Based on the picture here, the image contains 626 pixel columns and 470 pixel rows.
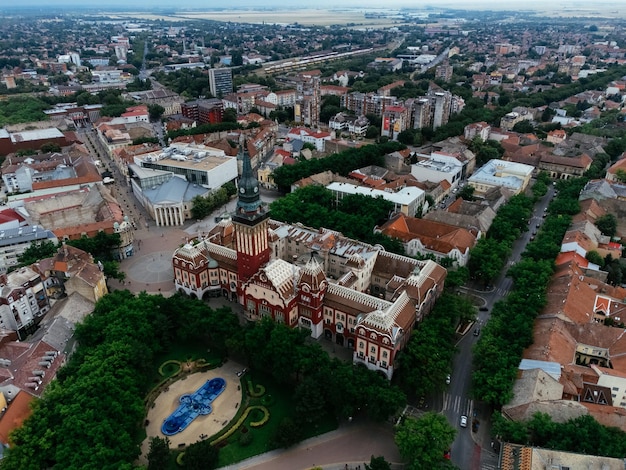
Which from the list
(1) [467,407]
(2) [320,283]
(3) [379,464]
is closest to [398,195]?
(2) [320,283]

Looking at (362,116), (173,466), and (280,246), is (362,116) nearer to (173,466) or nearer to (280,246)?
(280,246)

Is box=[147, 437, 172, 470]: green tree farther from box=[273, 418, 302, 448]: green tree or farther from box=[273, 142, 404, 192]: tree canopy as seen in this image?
box=[273, 142, 404, 192]: tree canopy

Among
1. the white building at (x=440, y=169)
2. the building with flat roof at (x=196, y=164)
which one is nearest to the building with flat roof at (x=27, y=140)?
the building with flat roof at (x=196, y=164)

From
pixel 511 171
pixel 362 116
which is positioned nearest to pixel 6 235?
pixel 511 171

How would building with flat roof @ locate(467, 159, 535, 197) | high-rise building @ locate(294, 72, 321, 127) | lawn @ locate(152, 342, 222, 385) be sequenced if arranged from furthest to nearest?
high-rise building @ locate(294, 72, 321, 127)
building with flat roof @ locate(467, 159, 535, 197)
lawn @ locate(152, 342, 222, 385)

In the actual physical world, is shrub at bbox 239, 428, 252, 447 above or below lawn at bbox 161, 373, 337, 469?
above

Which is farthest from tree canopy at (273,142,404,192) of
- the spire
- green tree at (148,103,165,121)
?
green tree at (148,103,165,121)
